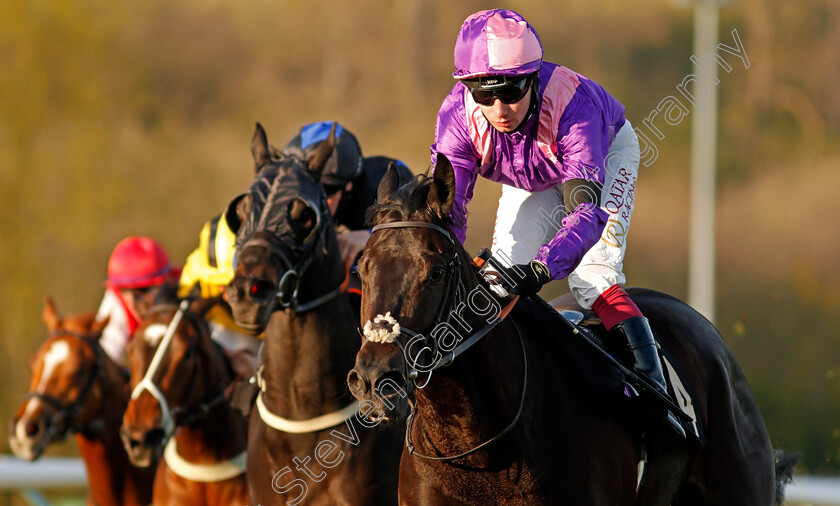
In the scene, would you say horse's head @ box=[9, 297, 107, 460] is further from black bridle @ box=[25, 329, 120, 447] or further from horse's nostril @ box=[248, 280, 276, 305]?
horse's nostril @ box=[248, 280, 276, 305]

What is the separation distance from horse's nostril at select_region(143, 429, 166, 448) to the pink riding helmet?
2560 mm

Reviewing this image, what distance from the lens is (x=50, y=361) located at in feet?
18.9

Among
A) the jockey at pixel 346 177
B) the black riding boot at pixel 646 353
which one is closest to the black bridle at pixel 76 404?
the jockey at pixel 346 177

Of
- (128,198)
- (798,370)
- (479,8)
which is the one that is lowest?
(798,370)

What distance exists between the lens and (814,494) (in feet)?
20.2

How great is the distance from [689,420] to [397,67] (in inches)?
441

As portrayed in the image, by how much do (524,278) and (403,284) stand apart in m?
0.44

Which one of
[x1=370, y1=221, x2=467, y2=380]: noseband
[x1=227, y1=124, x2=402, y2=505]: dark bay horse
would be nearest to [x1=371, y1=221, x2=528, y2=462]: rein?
[x1=370, y1=221, x2=467, y2=380]: noseband

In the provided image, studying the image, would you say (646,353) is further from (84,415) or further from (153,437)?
(84,415)

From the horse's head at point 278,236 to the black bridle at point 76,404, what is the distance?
1.93 metres

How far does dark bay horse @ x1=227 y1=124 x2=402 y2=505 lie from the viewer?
386 centimetres

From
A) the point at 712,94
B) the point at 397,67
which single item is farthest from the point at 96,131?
the point at 712,94

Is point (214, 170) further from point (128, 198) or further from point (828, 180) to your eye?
point (828, 180)

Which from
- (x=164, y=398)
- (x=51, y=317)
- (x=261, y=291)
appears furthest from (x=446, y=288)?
(x=51, y=317)
